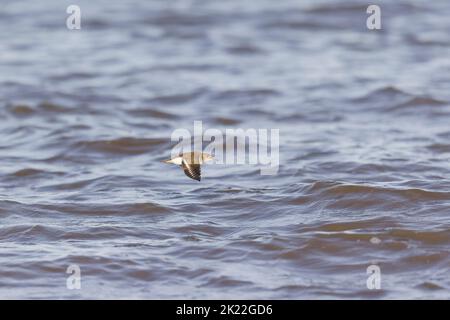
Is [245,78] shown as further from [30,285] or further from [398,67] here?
[30,285]

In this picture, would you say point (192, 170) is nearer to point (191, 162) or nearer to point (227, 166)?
point (191, 162)

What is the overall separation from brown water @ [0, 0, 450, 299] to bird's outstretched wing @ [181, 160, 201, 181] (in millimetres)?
329

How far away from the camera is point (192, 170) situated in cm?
635

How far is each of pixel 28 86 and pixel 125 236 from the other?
187 inches

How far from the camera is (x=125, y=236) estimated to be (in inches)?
243

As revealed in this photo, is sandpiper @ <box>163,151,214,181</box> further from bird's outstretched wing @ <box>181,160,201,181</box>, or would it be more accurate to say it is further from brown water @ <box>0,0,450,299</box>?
brown water @ <box>0,0,450,299</box>

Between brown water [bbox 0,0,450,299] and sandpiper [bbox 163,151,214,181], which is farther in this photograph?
sandpiper [bbox 163,151,214,181]

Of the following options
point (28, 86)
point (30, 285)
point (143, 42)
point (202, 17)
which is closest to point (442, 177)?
point (30, 285)

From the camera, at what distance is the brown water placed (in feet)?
18.6

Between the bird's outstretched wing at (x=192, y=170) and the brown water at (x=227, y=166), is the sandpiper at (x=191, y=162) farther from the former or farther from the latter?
the brown water at (x=227, y=166)

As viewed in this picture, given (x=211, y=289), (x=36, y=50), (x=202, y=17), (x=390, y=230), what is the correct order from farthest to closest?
1. (x=202, y=17)
2. (x=36, y=50)
3. (x=390, y=230)
4. (x=211, y=289)

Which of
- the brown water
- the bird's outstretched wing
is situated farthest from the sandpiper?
the brown water

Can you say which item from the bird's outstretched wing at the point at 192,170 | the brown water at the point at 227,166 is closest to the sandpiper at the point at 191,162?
the bird's outstretched wing at the point at 192,170

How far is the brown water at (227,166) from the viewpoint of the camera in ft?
18.6
